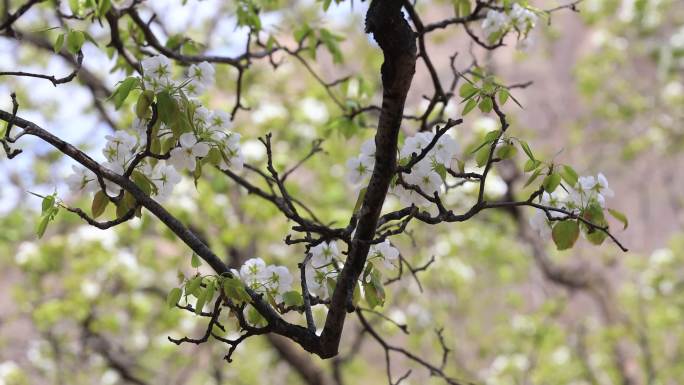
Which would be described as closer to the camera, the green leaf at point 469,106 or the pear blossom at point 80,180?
the green leaf at point 469,106

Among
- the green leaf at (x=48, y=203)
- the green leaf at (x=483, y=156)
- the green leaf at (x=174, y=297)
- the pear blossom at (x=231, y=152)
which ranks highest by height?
the green leaf at (x=483, y=156)

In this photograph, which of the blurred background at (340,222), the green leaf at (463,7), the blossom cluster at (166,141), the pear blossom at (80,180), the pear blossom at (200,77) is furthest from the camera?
the blurred background at (340,222)

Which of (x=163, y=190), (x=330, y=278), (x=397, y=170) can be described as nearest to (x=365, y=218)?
(x=397, y=170)

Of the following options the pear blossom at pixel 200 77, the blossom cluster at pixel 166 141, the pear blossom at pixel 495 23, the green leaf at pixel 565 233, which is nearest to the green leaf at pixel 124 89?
the blossom cluster at pixel 166 141

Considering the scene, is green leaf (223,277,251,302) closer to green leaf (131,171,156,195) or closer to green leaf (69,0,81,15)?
green leaf (131,171,156,195)

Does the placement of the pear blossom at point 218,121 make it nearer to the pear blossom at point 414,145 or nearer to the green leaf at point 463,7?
the pear blossom at point 414,145

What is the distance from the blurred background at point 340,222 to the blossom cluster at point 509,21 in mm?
1476

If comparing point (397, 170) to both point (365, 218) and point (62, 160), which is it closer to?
point (365, 218)

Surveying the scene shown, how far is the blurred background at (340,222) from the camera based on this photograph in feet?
13.5

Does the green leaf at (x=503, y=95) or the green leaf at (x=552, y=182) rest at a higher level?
the green leaf at (x=503, y=95)

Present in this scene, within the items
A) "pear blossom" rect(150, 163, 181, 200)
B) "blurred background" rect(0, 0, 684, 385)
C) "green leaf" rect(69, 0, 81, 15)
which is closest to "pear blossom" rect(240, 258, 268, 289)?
"pear blossom" rect(150, 163, 181, 200)

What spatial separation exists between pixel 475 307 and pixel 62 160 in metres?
3.82

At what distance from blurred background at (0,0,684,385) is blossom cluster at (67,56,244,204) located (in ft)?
6.72

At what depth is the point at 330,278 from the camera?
4.38 feet
